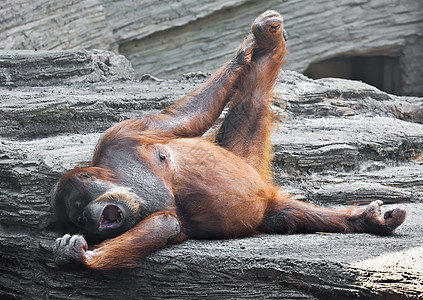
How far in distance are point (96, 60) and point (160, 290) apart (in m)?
2.66

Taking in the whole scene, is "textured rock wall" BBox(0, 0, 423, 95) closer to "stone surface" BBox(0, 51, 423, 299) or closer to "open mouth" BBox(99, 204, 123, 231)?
"stone surface" BBox(0, 51, 423, 299)

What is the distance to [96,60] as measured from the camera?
511cm

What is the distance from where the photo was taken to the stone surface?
102 inches

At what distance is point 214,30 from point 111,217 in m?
5.18

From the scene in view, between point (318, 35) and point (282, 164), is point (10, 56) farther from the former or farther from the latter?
point (318, 35)

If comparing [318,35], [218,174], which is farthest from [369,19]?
[218,174]

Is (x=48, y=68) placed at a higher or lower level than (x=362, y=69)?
higher

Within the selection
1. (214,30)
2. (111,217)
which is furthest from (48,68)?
(214,30)

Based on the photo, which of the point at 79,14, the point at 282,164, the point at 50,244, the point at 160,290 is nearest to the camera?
the point at 160,290

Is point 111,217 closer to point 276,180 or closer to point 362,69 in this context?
point 276,180

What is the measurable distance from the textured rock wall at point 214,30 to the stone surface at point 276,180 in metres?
1.99

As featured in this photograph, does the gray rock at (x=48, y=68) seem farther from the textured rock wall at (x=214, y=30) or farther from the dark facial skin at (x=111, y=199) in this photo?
the dark facial skin at (x=111, y=199)

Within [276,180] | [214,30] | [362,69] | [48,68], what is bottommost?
[362,69]

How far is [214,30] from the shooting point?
25.5 ft
